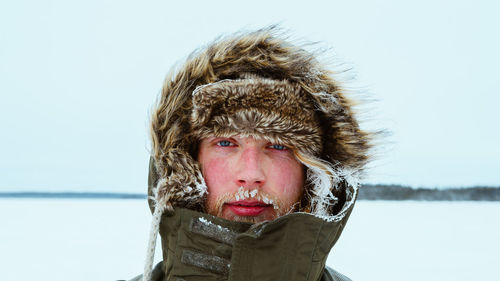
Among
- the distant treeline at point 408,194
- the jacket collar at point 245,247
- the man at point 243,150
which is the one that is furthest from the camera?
the distant treeline at point 408,194

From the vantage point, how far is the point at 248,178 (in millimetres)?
1346

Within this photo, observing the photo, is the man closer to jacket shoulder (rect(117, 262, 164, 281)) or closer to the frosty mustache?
the frosty mustache

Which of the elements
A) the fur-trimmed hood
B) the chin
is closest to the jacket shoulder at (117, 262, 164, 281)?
the fur-trimmed hood

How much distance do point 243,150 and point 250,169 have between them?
80 mm

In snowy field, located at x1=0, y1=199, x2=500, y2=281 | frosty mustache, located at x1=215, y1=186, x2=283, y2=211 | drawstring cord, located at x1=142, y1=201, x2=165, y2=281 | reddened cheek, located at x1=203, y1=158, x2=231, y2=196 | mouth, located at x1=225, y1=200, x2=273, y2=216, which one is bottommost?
snowy field, located at x1=0, y1=199, x2=500, y2=281

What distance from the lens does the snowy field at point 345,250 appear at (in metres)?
4.70

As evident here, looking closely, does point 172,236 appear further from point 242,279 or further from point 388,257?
point 388,257

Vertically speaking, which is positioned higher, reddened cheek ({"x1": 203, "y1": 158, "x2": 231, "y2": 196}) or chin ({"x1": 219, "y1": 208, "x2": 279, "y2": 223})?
reddened cheek ({"x1": 203, "y1": 158, "x2": 231, "y2": 196})

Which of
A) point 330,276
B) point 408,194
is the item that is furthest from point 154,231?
point 408,194

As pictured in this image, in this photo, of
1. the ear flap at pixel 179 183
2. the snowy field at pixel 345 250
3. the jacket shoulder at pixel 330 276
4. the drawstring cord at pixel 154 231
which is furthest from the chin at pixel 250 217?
the snowy field at pixel 345 250

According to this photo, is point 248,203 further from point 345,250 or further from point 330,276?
point 345,250

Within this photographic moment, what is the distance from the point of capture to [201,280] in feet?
4.14

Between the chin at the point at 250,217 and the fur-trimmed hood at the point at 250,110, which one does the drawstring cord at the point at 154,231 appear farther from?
the chin at the point at 250,217

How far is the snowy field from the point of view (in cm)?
470
